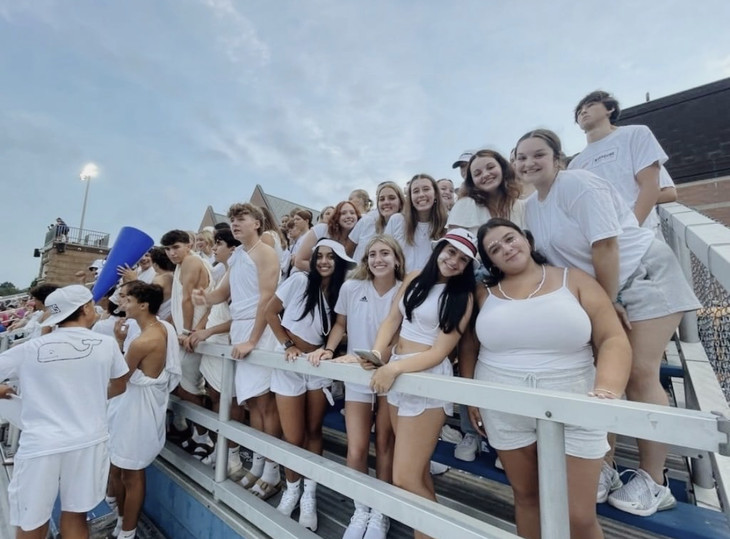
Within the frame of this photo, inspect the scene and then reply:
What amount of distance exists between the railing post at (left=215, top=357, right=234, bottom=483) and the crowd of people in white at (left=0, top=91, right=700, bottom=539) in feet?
0.31

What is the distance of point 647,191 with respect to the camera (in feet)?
7.00

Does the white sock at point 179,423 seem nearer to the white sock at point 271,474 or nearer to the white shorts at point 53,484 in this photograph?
the white shorts at point 53,484

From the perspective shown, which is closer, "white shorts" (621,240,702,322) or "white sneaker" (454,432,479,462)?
"white shorts" (621,240,702,322)

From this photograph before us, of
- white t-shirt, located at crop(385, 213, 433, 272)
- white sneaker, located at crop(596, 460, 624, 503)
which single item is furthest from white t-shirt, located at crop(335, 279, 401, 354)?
white sneaker, located at crop(596, 460, 624, 503)

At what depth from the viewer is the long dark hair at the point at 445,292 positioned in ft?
5.67

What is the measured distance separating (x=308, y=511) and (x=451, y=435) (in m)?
1.03

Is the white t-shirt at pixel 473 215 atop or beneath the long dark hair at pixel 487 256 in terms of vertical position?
atop

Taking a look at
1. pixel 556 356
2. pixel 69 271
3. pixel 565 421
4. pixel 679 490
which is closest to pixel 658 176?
pixel 556 356

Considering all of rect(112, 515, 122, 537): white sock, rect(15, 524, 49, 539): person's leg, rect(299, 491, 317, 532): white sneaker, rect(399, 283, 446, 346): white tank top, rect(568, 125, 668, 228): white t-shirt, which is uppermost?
rect(568, 125, 668, 228): white t-shirt

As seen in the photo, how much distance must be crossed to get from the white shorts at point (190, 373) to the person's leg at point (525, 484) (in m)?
2.70

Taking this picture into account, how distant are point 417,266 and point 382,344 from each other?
3.18 feet

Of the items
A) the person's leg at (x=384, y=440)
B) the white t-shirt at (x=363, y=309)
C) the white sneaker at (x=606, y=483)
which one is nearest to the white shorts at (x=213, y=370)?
the white t-shirt at (x=363, y=309)

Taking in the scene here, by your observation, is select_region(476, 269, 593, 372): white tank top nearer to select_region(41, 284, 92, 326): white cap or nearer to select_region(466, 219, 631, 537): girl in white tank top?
select_region(466, 219, 631, 537): girl in white tank top

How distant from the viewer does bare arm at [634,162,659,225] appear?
6.97 ft
